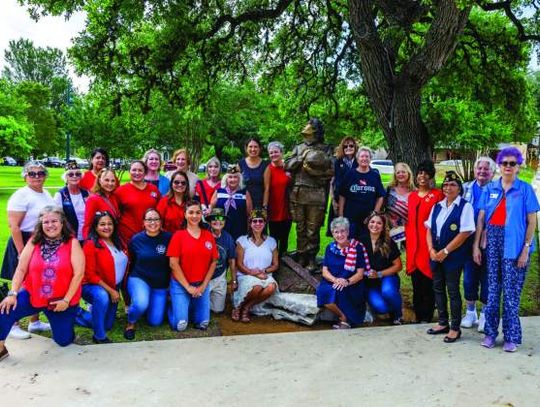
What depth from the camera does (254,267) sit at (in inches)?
235

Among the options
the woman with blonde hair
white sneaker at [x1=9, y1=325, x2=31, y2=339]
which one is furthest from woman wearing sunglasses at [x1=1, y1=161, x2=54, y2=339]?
the woman with blonde hair

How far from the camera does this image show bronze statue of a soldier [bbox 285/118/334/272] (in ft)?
20.5

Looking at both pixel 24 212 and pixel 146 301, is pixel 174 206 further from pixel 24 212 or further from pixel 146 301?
pixel 24 212

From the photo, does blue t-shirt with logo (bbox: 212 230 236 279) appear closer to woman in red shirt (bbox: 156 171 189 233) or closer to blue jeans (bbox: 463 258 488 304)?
woman in red shirt (bbox: 156 171 189 233)

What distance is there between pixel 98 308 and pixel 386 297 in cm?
298

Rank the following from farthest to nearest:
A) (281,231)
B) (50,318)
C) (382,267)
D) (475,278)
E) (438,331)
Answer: (281,231) → (382,267) → (475,278) → (438,331) → (50,318)

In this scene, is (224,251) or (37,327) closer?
(37,327)

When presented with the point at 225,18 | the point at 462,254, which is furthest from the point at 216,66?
the point at 462,254

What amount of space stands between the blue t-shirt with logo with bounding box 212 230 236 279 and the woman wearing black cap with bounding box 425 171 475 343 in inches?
84.3

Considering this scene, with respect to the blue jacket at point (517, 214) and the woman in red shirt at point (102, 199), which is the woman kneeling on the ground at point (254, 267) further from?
the blue jacket at point (517, 214)

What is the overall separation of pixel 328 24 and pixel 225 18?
282 cm

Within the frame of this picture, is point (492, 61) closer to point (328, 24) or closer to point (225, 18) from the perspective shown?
point (328, 24)

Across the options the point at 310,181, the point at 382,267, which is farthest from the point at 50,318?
the point at 382,267

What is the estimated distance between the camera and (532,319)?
560 centimetres
